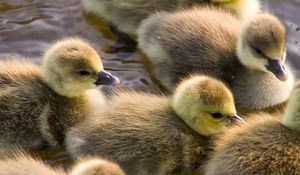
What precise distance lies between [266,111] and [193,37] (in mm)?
441

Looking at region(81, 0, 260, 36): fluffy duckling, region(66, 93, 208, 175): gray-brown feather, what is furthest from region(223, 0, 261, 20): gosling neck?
region(66, 93, 208, 175): gray-brown feather

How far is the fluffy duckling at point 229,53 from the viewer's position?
3553 mm

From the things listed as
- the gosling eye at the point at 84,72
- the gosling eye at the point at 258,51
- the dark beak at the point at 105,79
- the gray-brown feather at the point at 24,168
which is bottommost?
the gray-brown feather at the point at 24,168

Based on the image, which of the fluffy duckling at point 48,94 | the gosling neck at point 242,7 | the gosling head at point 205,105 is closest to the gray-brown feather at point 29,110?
the fluffy duckling at point 48,94

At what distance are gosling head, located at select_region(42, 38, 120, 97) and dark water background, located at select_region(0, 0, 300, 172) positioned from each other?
0.41 metres

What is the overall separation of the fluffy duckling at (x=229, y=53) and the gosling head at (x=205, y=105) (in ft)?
1.22

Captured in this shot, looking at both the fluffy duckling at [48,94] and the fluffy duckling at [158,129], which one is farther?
the fluffy duckling at [48,94]

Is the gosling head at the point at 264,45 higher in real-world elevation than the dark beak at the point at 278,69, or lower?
higher

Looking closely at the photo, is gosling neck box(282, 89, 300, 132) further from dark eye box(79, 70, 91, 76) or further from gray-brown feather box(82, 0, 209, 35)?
gray-brown feather box(82, 0, 209, 35)

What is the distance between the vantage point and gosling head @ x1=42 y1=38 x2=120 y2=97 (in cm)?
339

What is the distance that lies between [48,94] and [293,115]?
961 millimetres

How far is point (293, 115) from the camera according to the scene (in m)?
3.04

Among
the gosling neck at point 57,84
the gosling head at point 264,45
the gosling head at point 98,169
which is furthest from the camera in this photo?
the gosling head at point 264,45

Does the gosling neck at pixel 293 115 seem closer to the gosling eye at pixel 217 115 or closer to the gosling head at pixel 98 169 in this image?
the gosling eye at pixel 217 115
